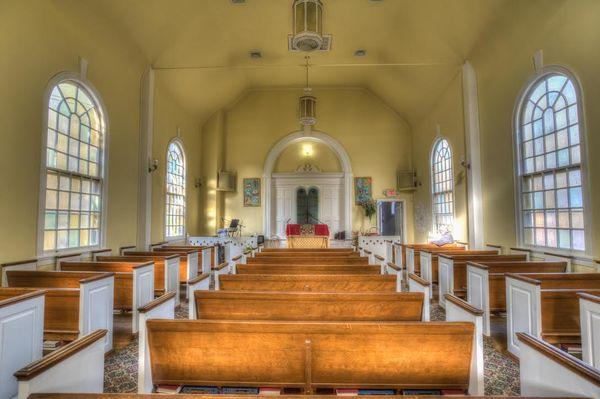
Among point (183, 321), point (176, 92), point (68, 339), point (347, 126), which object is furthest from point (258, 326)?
point (347, 126)

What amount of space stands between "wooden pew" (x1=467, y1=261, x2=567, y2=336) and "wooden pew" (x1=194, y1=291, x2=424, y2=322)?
159 cm

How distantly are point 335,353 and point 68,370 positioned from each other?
1.08 metres

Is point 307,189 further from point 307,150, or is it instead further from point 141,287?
point 141,287

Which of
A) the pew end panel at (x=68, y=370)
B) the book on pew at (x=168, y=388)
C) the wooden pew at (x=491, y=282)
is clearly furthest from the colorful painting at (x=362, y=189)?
the pew end panel at (x=68, y=370)

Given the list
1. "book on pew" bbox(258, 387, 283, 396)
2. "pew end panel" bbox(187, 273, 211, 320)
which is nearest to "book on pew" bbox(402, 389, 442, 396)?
"book on pew" bbox(258, 387, 283, 396)

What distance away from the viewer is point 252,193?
32.1 ft

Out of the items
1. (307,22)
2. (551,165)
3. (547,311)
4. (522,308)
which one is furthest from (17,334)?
(551,165)

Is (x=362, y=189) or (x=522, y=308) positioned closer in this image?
(x=522, y=308)

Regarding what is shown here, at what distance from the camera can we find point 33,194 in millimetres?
3662

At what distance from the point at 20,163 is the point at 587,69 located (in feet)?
19.8

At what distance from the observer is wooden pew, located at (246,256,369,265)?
3.88m

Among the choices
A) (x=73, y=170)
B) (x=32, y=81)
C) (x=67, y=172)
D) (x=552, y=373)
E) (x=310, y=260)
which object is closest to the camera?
(x=552, y=373)

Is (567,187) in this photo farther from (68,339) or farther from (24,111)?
(24,111)

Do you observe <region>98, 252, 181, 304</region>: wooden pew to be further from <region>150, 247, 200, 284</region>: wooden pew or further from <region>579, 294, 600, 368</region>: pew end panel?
<region>579, 294, 600, 368</region>: pew end panel
